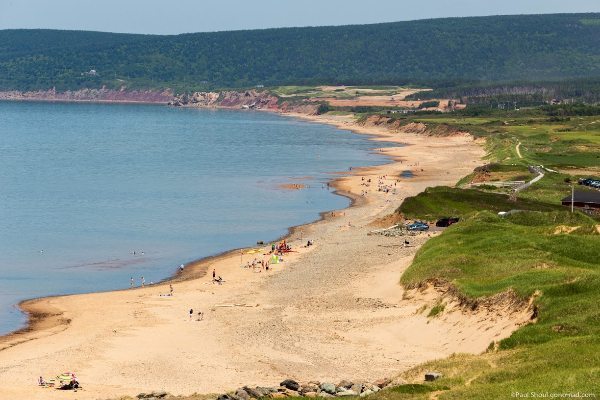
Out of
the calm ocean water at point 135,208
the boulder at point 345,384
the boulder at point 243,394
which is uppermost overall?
the boulder at point 243,394

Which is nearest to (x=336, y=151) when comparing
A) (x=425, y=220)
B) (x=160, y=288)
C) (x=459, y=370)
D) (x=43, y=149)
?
(x=43, y=149)

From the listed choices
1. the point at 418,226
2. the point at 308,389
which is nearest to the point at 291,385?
the point at 308,389

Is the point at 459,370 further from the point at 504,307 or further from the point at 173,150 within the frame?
the point at 173,150

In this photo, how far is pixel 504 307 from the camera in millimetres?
45844

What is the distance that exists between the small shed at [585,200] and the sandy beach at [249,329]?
16155 millimetres

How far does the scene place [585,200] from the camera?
86188mm

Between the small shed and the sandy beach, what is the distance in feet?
53.0

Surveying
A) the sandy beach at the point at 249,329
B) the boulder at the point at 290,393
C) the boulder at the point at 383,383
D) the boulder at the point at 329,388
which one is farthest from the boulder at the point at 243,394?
the sandy beach at the point at 249,329

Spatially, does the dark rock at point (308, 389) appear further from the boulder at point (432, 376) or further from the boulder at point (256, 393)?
the boulder at point (432, 376)

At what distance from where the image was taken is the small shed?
85244mm

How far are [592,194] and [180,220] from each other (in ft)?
115

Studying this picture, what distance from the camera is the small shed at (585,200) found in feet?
280

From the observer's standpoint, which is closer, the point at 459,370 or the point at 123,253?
the point at 459,370

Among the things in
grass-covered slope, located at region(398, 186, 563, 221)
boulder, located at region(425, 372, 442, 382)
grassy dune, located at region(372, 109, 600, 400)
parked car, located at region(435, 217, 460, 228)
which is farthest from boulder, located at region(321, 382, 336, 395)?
grass-covered slope, located at region(398, 186, 563, 221)
